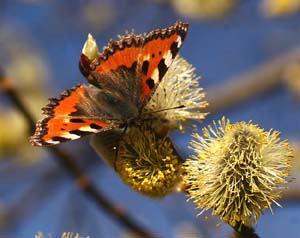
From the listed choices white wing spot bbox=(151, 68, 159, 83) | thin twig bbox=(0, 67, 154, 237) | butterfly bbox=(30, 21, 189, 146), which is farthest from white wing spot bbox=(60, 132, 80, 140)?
thin twig bbox=(0, 67, 154, 237)

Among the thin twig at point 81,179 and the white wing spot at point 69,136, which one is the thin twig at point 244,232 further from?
the thin twig at point 81,179

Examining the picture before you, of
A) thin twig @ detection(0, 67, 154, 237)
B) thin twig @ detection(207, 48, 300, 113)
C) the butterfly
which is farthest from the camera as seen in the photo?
thin twig @ detection(207, 48, 300, 113)

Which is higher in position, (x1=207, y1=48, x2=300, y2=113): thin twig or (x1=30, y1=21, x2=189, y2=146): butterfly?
(x1=207, y1=48, x2=300, y2=113): thin twig

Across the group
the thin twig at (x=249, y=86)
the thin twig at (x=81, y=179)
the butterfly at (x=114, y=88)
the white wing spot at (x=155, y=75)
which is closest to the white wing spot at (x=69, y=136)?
the butterfly at (x=114, y=88)

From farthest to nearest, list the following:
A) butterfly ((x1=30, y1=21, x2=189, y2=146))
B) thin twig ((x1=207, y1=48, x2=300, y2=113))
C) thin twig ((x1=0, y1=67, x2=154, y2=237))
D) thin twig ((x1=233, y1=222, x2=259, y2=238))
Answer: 1. thin twig ((x1=207, y1=48, x2=300, y2=113))
2. thin twig ((x1=0, y1=67, x2=154, y2=237))
3. butterfly ((x1=30, y1=21, x2=189, y2=146))
4. thin twig ((x1=233, y1=222, x2=259, y2=238))

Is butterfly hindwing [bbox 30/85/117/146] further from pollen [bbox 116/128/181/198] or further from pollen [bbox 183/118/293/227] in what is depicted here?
pollen [bbox 183/118/293/227]

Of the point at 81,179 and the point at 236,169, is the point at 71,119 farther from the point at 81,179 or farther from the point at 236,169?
the point at 81,179

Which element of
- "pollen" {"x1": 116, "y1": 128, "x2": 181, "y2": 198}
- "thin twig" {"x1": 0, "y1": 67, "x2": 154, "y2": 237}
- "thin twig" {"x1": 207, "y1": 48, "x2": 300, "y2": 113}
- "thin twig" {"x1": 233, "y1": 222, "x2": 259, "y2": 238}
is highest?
"thin twig" {"x1": 207, "y1": 48, "x2": 300, "y2": 113}

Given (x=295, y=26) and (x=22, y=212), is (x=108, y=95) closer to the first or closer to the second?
(x=22, y=212)
